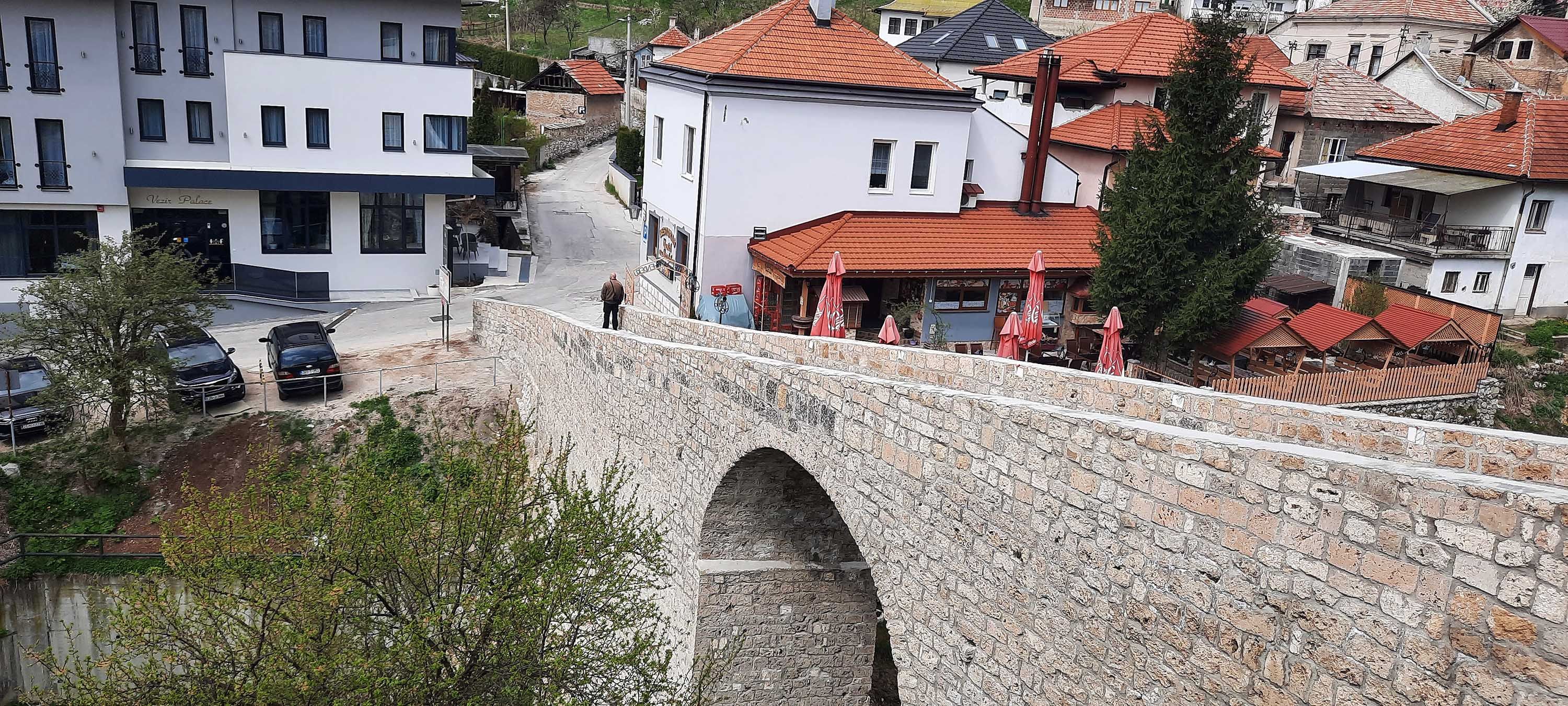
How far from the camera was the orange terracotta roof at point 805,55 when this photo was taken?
65.5 ft

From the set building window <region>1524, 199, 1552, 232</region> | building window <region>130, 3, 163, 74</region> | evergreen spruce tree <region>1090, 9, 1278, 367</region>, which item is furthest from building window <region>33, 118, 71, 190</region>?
building window <region>1524, 199, 1552, 232</region>

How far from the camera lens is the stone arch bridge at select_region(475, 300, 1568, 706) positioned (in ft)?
15.7

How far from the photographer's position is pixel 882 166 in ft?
69.8

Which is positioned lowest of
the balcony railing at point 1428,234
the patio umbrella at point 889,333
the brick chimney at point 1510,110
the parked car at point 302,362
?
the parked car at point 302,362

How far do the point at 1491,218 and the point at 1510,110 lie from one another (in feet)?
11.3

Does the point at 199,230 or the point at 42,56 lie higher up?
the point at 42,56

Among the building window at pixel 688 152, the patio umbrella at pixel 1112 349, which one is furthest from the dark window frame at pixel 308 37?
the patio umbrella at pixel 1112 349

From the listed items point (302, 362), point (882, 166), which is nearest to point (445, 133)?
point (302, 362)

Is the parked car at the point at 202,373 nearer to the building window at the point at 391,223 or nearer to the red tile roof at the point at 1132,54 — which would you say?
the building window at the point at 391,223

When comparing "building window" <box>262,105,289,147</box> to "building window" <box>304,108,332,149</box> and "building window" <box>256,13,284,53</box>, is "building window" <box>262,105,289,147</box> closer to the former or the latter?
"building window" <box>304,108,332,149</box>

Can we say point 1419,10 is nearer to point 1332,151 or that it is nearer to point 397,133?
point 1332,151

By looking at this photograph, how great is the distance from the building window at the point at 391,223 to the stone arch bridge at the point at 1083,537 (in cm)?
1642

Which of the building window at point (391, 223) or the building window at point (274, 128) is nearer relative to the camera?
the building window at point (274, 128)

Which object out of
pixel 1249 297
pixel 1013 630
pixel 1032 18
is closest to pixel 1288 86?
pixel 1249 297
